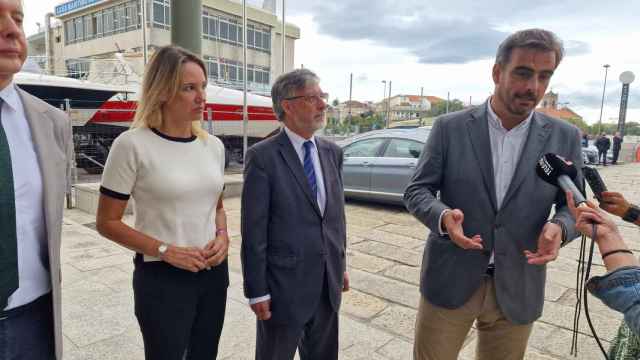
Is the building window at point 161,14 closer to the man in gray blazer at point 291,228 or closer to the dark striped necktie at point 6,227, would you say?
the man in gray blazer at point 291,228

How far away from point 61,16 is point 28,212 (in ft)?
128

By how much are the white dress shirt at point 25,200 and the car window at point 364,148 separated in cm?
687

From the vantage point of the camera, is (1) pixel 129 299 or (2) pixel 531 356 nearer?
(2) pixel 531 356

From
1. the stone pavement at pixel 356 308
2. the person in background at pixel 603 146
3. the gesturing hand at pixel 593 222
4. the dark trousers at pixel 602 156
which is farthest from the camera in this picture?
the dark trousers at pixel 602 156

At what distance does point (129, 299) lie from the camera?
3.51 metres

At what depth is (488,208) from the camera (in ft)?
5.80

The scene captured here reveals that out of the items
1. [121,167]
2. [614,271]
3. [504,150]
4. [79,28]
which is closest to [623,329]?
[614,271]

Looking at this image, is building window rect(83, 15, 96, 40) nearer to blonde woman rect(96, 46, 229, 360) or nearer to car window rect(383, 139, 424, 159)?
car window rect(383, 139, 424, 159)

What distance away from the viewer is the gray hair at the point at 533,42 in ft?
5.44

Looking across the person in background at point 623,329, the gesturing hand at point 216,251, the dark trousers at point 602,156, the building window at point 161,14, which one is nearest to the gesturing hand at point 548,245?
the person in background at point 623,329

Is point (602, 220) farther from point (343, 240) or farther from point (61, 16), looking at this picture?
point (61, 16)

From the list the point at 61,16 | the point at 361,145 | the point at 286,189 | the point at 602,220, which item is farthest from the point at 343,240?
the point at 61,16

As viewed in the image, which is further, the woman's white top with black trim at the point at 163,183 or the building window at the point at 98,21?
the building window at the point at 98,21

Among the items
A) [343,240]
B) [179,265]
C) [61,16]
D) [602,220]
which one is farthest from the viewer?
[61,16]
